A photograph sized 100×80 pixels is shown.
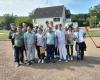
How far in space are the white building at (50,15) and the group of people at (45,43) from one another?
2203 inches

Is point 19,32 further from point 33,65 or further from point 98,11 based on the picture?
point 98,11

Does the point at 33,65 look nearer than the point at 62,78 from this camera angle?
No

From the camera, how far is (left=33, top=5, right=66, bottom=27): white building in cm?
6906

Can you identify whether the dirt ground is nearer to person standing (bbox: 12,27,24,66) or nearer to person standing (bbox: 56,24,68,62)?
person standing (bbox: 12,27,24,66)

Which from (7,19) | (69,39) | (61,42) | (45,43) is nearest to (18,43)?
(45,43)

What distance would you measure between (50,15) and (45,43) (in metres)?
59.0

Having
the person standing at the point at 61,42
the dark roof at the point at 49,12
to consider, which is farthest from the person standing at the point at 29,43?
the dark roof at the point at 49,12

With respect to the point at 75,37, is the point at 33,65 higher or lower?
lower

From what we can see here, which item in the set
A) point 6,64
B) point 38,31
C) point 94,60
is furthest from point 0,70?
point 94,60

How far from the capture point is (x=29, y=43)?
11.8 m

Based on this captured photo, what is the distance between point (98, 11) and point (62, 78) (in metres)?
73.7

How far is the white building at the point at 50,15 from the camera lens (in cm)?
6906

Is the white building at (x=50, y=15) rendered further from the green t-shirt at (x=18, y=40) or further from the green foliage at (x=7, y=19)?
the green t-shirt at (x=18, y=40)

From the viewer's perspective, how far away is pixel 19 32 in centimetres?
1167
